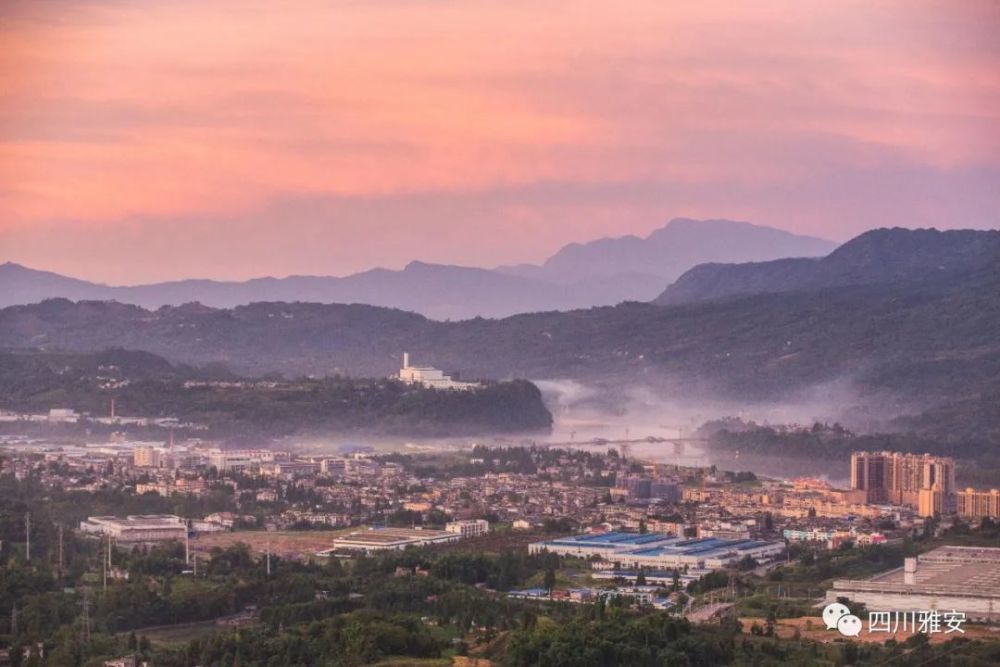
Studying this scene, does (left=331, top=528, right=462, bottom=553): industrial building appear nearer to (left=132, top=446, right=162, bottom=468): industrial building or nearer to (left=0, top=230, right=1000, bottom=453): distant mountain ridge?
(left=132, top=446, right=162, bottom=468): industrial building

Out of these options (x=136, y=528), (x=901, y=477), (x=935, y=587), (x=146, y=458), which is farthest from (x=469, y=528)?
(x=146, y=458)

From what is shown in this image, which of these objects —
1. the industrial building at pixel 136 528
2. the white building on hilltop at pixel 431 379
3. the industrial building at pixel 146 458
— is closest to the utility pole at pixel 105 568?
the industrial building at pixel 136 528

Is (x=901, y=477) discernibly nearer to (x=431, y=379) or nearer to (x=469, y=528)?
(x=469, y=528)

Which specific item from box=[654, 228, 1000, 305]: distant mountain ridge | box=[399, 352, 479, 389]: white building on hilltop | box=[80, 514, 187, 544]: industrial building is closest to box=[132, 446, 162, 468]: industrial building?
box=[80, 514, 187, 544]: industrial building

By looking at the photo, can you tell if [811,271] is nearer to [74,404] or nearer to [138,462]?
[74,404]

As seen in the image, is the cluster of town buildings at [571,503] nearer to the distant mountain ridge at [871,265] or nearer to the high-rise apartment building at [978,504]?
the high-rise apartment building at [978,504]

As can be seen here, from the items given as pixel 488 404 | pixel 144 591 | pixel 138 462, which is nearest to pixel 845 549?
pixel 144 591
